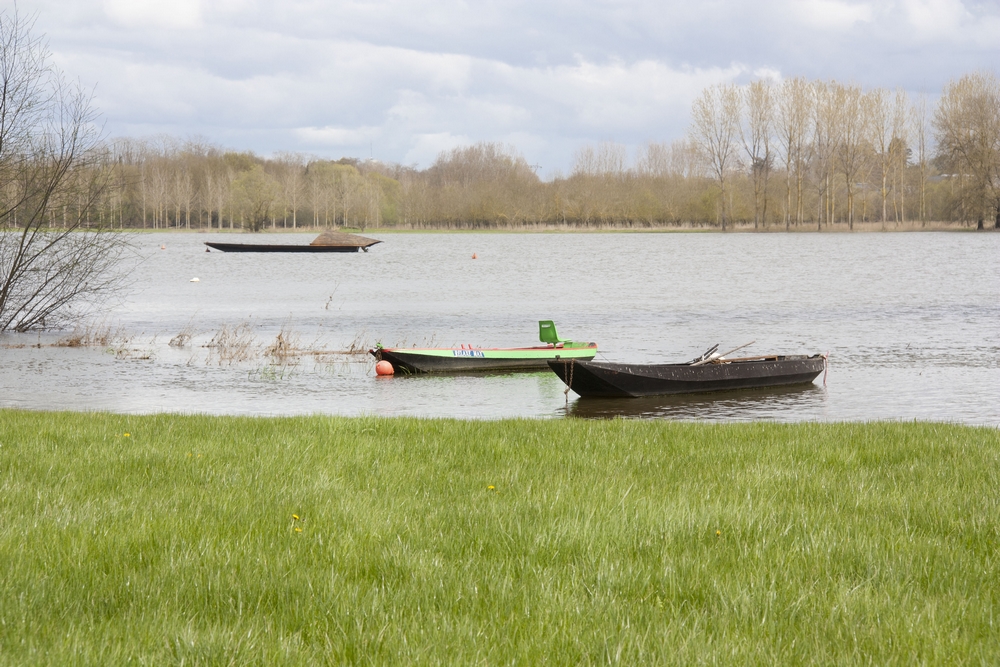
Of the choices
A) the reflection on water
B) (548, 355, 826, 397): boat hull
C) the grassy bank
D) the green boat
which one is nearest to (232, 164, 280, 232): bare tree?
the green boat

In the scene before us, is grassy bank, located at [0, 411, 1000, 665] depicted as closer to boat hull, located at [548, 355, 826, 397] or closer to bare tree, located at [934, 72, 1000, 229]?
boat hull, located at [548, 355, 826, 397]

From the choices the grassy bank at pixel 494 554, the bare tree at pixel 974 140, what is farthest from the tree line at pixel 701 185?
the grassy bank at pixel 494 554

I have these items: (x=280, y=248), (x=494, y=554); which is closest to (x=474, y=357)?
(x=494, y=554)

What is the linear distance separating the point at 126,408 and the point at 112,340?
1306 cm

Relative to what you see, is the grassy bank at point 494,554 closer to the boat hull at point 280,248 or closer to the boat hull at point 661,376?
the boat hull at point 661,376

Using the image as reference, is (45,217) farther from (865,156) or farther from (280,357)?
(865,156)

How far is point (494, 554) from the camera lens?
5.44 meters

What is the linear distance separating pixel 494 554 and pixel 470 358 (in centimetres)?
1951

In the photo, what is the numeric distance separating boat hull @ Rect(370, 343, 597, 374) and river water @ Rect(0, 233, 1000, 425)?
57 cm

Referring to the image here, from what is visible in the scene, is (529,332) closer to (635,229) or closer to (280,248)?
(280,248)

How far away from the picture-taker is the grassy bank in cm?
414

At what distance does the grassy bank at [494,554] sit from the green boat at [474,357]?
612 inches

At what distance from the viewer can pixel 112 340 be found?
30.8 m

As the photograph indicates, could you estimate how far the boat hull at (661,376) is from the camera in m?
20.3
